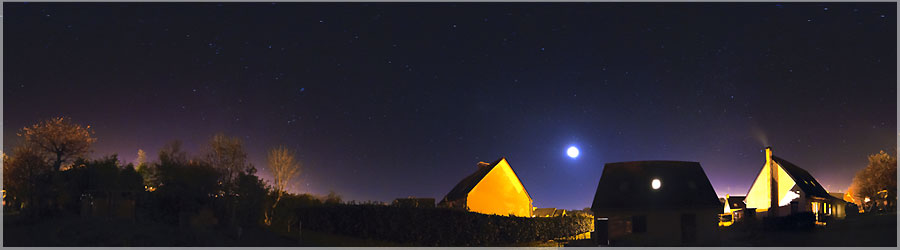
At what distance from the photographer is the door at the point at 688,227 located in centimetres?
3789

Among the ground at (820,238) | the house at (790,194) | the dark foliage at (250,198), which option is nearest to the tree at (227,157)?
the dark foliage at (250,198)

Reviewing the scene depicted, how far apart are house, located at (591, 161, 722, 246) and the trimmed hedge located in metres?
4.31

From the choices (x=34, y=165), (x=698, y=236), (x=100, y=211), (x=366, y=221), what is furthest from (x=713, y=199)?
(x=34, y=165)

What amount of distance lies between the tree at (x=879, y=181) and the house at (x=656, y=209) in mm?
30501

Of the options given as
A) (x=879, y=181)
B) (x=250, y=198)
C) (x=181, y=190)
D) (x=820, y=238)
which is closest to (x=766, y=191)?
(x=879, y=181)

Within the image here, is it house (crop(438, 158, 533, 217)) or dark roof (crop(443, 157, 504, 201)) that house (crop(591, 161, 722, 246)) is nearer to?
house (crop(438, 158, 533, 217))

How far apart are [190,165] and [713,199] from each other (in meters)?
32.3

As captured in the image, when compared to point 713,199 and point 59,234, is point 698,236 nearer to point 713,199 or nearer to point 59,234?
point 713,199

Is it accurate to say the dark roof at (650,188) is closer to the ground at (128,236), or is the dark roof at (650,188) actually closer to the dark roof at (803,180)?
the ground at (128,236)

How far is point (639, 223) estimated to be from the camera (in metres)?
38.5

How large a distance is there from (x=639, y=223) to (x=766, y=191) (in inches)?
1104

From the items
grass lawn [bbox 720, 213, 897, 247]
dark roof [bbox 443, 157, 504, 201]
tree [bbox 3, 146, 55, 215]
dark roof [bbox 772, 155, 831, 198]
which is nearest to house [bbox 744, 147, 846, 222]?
dark roof [bbox 772, 155, 831, 198]

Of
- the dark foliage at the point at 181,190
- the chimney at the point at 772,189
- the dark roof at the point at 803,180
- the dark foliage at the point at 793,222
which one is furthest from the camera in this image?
the dark roof at the point at 803,180

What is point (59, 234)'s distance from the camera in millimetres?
28562
